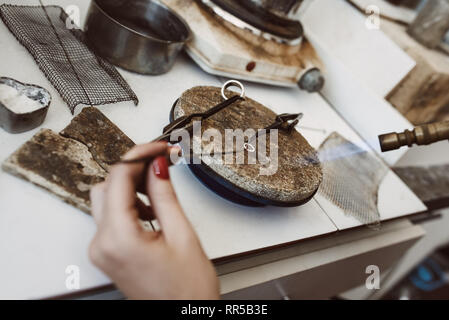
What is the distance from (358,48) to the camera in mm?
1502

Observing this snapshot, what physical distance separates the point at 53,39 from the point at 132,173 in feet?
2.13

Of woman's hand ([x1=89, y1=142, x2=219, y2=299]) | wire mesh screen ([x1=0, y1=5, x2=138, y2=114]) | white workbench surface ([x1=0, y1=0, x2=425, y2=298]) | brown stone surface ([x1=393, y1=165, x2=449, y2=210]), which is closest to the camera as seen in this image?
woman's hand ([x1=89, y1=142, x2=219, y2=299])

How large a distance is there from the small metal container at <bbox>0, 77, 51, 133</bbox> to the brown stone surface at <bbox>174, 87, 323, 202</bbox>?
0.27 meters

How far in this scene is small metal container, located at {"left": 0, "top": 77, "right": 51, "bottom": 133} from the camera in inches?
26.7

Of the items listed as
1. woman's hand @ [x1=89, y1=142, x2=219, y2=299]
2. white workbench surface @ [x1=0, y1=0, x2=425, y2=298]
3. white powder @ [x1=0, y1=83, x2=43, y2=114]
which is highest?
woman's hand @ [x1=89, y1=142, x2=219, y2=299]

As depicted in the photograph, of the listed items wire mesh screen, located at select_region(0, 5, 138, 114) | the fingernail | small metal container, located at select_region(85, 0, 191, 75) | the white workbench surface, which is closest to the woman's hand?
the fingernail

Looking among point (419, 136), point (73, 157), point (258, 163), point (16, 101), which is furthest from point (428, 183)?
point (16, 101)

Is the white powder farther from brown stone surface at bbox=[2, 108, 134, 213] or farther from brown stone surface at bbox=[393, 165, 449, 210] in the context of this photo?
brown stone surface at bbox=[393, 165, 449, 210]

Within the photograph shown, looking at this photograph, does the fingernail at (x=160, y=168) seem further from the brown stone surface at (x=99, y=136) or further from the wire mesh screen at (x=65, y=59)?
the wire mesh screen at (x=65, y=59)

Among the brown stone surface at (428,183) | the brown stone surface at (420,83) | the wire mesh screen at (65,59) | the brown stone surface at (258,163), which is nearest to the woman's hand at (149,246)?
the brown stone surface at (258,163)

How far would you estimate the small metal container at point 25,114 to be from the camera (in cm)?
68

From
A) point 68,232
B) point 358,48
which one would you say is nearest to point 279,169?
point 68,232
